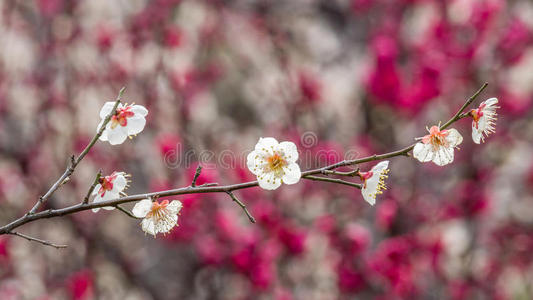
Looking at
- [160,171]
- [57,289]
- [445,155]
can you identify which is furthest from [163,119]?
[445,155]

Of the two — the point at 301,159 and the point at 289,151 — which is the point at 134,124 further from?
the point at 301,159

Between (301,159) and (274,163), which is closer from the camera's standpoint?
(274,163)

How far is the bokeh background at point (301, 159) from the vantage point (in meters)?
2.44

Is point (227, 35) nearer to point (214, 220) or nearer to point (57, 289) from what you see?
point (214, 220)

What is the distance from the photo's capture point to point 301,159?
2658 mm

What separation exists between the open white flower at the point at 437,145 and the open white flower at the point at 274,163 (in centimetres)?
25

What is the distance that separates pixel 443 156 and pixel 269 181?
0.36m

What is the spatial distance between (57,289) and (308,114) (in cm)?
181

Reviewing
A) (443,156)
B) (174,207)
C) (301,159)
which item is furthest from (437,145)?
(301,159)

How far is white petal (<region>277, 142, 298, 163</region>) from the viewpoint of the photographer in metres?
1.00

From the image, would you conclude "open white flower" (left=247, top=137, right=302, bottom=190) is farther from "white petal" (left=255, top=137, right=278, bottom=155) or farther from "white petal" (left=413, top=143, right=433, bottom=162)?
"white petal" (left=413, top=143, right=433, bottom=162)

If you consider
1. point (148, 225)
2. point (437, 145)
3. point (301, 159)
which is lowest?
point (148, 225)

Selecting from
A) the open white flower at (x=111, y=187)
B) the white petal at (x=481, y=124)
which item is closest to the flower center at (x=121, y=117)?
the open white flower at (x=111, y=187)

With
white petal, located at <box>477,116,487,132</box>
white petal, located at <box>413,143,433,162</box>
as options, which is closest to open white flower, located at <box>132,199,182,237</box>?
white petal, located at <box>413,143,433,162</box>
